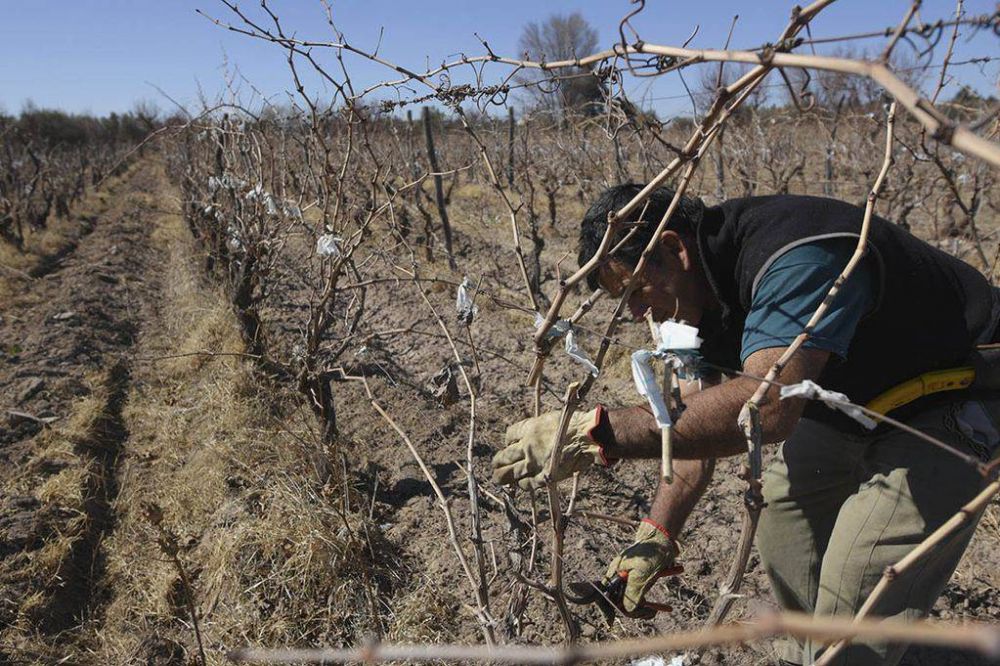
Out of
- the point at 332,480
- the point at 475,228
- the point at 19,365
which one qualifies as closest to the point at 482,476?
the point at 332,480

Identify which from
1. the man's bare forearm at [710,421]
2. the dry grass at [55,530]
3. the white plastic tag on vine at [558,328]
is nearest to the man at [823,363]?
the man's bare forearm at [710,421]

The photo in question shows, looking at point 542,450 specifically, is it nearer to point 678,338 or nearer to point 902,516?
point 678,338

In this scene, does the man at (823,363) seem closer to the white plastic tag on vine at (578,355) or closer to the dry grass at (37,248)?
the white plastic tag on vine at (578,355)

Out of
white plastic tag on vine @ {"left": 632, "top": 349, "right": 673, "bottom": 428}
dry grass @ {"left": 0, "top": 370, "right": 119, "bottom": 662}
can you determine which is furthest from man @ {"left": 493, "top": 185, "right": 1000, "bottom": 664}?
dry grass @ {"left": 0, "top": 370, "right": 119, "bottom": 662}

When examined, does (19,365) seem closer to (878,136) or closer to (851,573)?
(851,573)

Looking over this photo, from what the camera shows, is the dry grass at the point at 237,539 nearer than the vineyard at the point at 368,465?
No

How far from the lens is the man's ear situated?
172 cm

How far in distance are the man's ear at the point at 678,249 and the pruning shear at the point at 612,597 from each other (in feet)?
2.47

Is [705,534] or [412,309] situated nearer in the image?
[705,534]

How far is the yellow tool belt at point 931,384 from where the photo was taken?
1.72 meters

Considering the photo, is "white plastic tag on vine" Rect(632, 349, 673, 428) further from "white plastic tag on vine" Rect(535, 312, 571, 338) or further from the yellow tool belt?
the yellow tool belt

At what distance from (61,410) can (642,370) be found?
479 centimetres

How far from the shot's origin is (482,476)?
3.47 meters

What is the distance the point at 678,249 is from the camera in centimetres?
176
